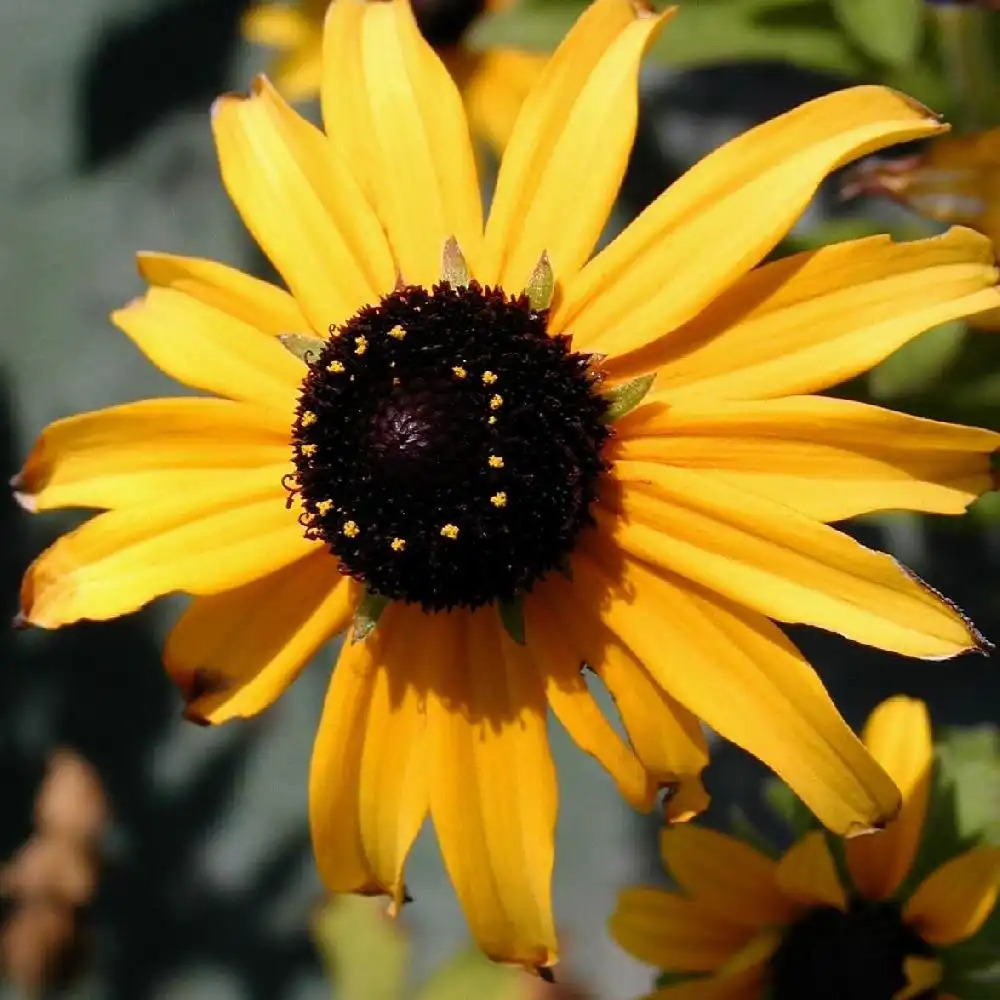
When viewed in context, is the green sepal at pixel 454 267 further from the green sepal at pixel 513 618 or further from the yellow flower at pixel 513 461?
the green sepal at pixel 513 618

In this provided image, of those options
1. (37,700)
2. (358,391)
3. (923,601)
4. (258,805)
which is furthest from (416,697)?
(37,700)

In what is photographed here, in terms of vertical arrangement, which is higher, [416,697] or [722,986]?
[416,697]

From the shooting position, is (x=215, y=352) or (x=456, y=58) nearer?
(x=215, y=352)

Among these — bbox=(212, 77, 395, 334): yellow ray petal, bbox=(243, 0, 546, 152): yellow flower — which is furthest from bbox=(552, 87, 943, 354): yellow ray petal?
bbox=(243, 0, 546, 152): yellow flower

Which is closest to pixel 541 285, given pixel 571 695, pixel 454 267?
pixel 454 267

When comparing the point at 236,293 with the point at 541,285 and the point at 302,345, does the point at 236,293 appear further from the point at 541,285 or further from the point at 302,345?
the point at 541,285

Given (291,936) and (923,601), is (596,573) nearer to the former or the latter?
(923,601)

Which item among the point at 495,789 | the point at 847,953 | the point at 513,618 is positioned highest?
the point at 513,618
